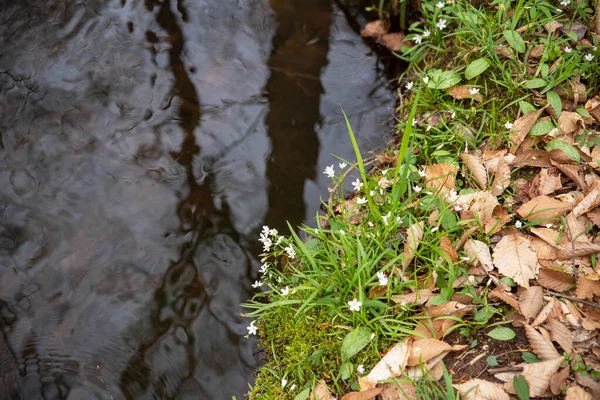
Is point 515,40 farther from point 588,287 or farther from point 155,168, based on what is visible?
point 155,168

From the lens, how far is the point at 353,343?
240 cm

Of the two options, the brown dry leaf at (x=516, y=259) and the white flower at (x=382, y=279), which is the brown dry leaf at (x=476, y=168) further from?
the white flower at (x=382, y=279)

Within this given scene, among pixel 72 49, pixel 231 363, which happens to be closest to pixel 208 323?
pixel 231 363

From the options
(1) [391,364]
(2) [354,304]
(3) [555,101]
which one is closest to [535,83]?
(3) [555,101]

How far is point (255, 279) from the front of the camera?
3.07 meters

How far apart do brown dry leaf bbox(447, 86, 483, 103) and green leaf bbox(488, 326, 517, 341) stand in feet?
5.60

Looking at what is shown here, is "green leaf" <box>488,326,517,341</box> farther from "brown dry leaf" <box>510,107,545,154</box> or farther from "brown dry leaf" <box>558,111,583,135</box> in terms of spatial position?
"brown dry leaf" <box>558,111,583,135</box>

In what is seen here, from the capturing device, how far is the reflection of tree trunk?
3424mm

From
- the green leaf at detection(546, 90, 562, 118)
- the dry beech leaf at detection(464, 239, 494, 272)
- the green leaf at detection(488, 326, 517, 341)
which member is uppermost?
the green leaf at detection(546, 90, 562, 118)

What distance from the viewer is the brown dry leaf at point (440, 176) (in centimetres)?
284

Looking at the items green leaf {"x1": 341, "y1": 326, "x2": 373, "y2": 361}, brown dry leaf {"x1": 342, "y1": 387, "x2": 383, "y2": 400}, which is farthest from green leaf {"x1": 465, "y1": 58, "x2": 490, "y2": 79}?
brown dry leaf {"x1": 342, "y1": 387, "x2": 383, "y2": 400}

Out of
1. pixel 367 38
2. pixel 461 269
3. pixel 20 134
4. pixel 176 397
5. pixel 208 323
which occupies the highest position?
pixel 367 38

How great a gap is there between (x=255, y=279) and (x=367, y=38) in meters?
2.64

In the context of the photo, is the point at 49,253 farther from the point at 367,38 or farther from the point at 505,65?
the point at 505,65
